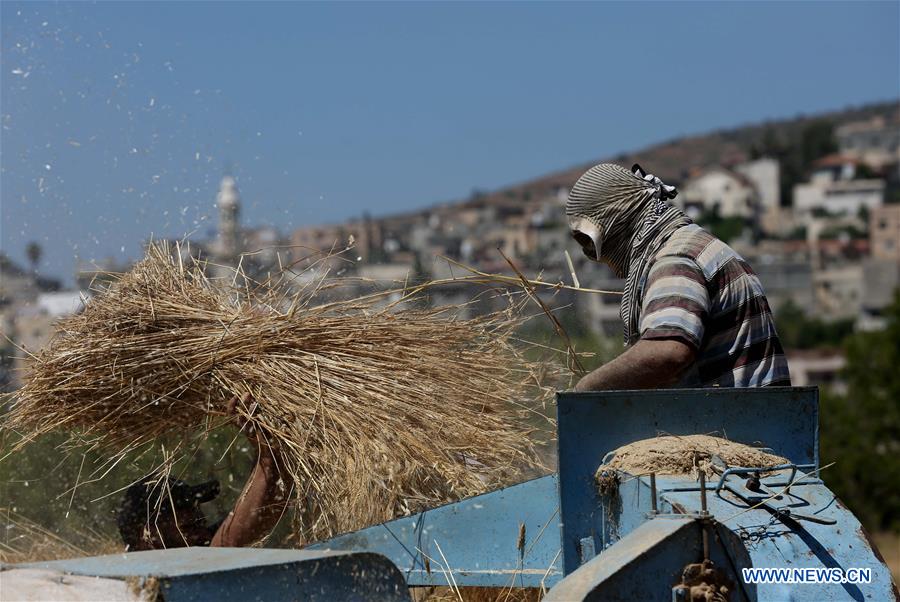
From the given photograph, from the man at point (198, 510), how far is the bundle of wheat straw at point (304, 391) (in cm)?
7

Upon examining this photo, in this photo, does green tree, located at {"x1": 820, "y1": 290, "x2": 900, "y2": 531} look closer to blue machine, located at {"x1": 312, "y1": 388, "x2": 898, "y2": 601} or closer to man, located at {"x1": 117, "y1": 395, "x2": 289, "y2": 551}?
man, located at {"x1": 117, "y1": 395, "x2": 289, "y2": 551}

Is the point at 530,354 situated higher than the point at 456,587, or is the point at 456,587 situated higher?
the point at 530,354

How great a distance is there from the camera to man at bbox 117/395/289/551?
13.6 ft

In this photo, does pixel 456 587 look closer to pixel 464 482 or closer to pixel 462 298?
pixel 464 482

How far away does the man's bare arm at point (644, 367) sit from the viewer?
3.72 meters

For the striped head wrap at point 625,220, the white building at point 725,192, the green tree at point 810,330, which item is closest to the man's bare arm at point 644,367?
the striped head wrap at point 625,220

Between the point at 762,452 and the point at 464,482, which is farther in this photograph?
the point at 464,482

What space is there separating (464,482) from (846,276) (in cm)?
10919

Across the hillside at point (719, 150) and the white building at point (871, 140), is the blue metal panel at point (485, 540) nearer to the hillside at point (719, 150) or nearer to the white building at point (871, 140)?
the hillside at point (719, 150)

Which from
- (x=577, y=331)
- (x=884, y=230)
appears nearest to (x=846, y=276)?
(x=884, y=230)

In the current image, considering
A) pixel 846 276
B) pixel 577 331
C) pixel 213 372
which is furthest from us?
pixel 846 276

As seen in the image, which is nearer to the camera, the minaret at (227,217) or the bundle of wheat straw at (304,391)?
the bundle of wheat straw at (304,391)

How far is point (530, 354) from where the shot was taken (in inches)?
198

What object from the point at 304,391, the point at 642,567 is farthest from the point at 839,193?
the point at 642,567
